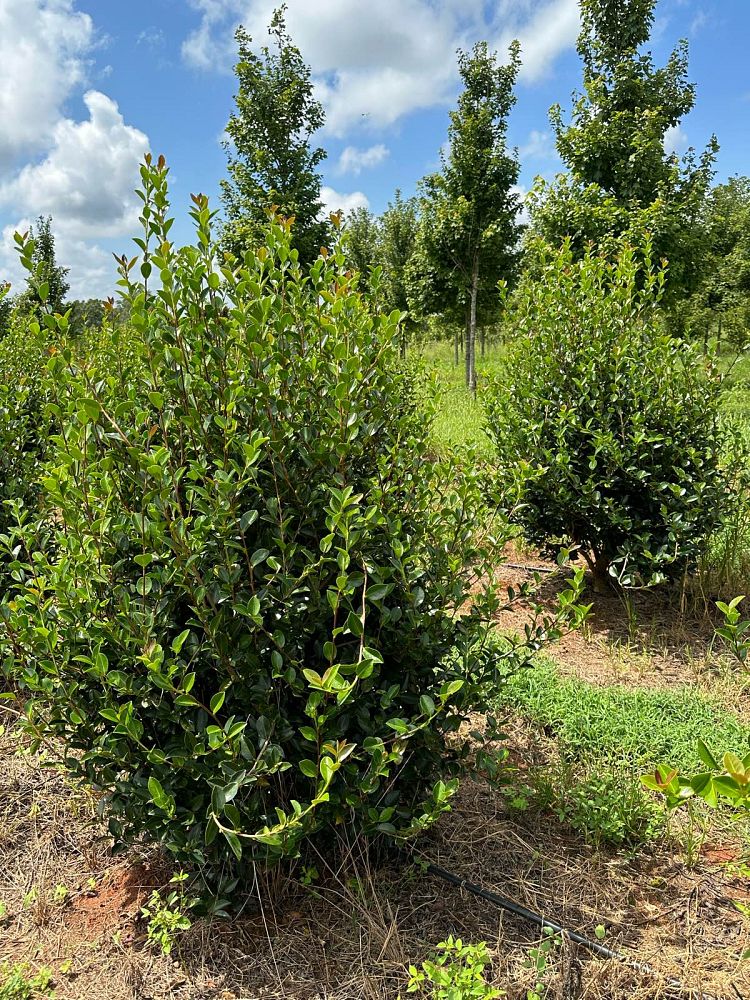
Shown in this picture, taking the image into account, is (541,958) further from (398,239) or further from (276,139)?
(398,239)

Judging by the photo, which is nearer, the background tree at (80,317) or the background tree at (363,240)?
the background tree at (80,317)

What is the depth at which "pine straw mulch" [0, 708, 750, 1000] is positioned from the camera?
1.89 m

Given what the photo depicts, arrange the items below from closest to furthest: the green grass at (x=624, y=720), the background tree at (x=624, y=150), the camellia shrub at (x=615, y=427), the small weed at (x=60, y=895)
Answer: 1. the small weed at (x=60, y=895)
2. the green grass at (x=624, y=720)
3. the camellia shrub at (x=615, y=427)
4. the background tree at (x=624, y=150)

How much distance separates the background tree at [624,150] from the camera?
9.51 metres

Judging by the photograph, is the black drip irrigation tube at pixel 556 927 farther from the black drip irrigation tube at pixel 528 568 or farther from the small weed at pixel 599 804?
the black drip irrigation tube at pixel 528 568

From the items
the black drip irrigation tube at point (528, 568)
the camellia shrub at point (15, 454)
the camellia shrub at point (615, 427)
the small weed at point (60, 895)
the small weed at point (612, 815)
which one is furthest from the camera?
the black drip irrigation tube at point (528, 568)

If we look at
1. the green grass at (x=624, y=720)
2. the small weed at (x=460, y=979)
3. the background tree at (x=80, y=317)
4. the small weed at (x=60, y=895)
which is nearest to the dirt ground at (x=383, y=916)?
the small weed at (x=60, y=895)

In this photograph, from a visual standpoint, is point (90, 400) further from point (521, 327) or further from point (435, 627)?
point (521, 327)

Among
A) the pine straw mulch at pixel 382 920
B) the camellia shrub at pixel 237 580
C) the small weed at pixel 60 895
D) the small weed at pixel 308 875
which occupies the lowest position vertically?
the small weed at pixel 60 895

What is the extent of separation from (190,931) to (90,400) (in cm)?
170

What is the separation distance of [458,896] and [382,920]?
0.32 m

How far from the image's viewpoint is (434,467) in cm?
228

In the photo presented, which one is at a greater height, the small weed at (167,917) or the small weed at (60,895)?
the small weed at (167,917)

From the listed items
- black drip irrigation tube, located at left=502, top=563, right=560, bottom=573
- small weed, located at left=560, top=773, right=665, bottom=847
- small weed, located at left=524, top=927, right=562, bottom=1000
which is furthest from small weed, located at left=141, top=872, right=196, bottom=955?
black drip irrigation tube, located at left=502, top=563, right=560, bottom=573
